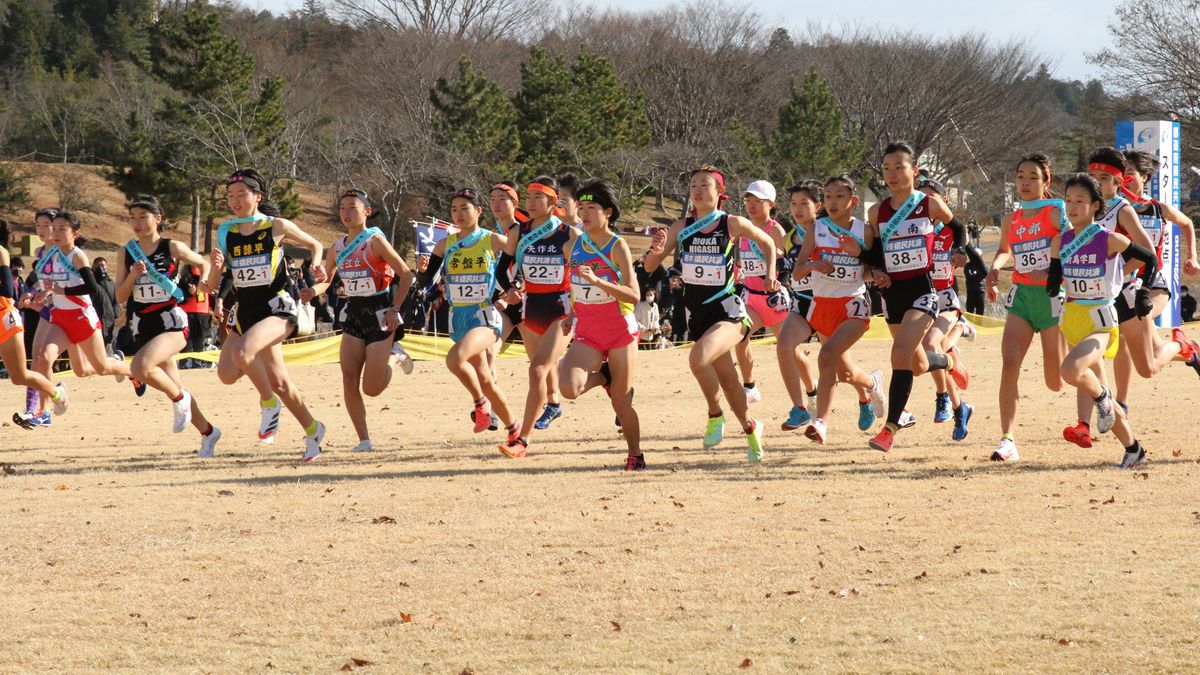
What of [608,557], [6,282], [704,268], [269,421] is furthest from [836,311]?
[6,282]

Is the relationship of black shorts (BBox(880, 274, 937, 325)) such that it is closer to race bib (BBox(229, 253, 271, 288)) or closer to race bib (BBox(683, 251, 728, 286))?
race bib (BBox(683, 251, 728, 286))

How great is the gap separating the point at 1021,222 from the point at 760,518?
11.6ft

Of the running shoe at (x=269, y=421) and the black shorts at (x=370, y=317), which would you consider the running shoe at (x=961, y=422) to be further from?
the running shoe at (x=269, y=421)

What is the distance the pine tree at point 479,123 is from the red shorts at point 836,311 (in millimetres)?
35761

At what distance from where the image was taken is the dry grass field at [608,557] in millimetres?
5254

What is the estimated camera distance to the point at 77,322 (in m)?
12.5

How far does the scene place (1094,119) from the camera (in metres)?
52.7

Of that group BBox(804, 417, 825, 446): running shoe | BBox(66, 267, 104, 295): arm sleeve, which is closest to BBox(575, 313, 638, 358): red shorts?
BBox(804, 417, 825, 446): running shoe

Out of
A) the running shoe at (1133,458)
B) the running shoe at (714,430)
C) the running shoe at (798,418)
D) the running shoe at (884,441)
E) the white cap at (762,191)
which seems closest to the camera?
the running shoe at (1133,458)

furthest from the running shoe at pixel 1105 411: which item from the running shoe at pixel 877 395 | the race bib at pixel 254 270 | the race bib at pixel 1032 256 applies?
the race bib at pixel 254 270

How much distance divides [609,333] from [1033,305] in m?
2.87

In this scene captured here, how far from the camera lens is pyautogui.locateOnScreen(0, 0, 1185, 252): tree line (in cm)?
4481

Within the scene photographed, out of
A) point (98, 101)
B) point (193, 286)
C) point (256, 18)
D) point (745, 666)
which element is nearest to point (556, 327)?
point (193, 286)

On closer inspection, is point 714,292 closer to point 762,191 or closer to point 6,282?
point 762,191
